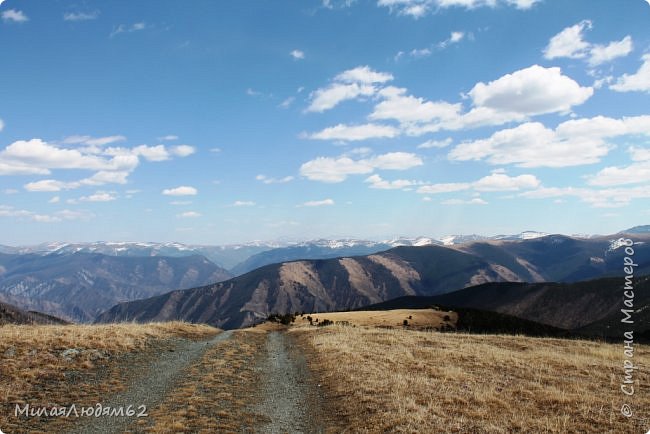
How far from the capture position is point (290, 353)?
2736cm

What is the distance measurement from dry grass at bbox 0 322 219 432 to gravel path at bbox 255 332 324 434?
6.10 meters

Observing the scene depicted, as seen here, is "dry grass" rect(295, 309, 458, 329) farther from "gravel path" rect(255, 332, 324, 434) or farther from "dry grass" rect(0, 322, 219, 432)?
"dry grass" rect(0, 322, 219, 432)

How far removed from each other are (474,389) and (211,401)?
10.3 m

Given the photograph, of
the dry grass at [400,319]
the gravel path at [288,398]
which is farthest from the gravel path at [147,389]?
the dry grass at [400,319]

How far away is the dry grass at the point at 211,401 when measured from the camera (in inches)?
491

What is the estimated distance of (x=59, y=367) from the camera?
59.9 ft

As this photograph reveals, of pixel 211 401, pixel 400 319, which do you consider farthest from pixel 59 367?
pixel 400 319

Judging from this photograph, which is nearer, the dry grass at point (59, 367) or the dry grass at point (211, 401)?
the dry grass at point (211, 401)

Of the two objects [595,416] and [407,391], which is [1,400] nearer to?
[407,391]

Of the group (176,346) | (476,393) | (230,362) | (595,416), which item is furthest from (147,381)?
(595,416)

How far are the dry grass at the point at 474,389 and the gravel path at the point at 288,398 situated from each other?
36.0 inches

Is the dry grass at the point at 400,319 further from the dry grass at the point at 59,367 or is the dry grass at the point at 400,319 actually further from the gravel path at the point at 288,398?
the dry grass at the point at 59,367

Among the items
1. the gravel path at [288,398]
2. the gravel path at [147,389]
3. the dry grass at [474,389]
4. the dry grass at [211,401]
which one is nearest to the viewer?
the gravel path at [147,389]

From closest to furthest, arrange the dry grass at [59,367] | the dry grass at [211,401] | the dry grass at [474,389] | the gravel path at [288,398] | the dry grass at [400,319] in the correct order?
the dry grass at [211,401], the dry grass at [474,389], the gravel path at [288,398], the dry grass at [59,367], the dry grass at [400,319]
